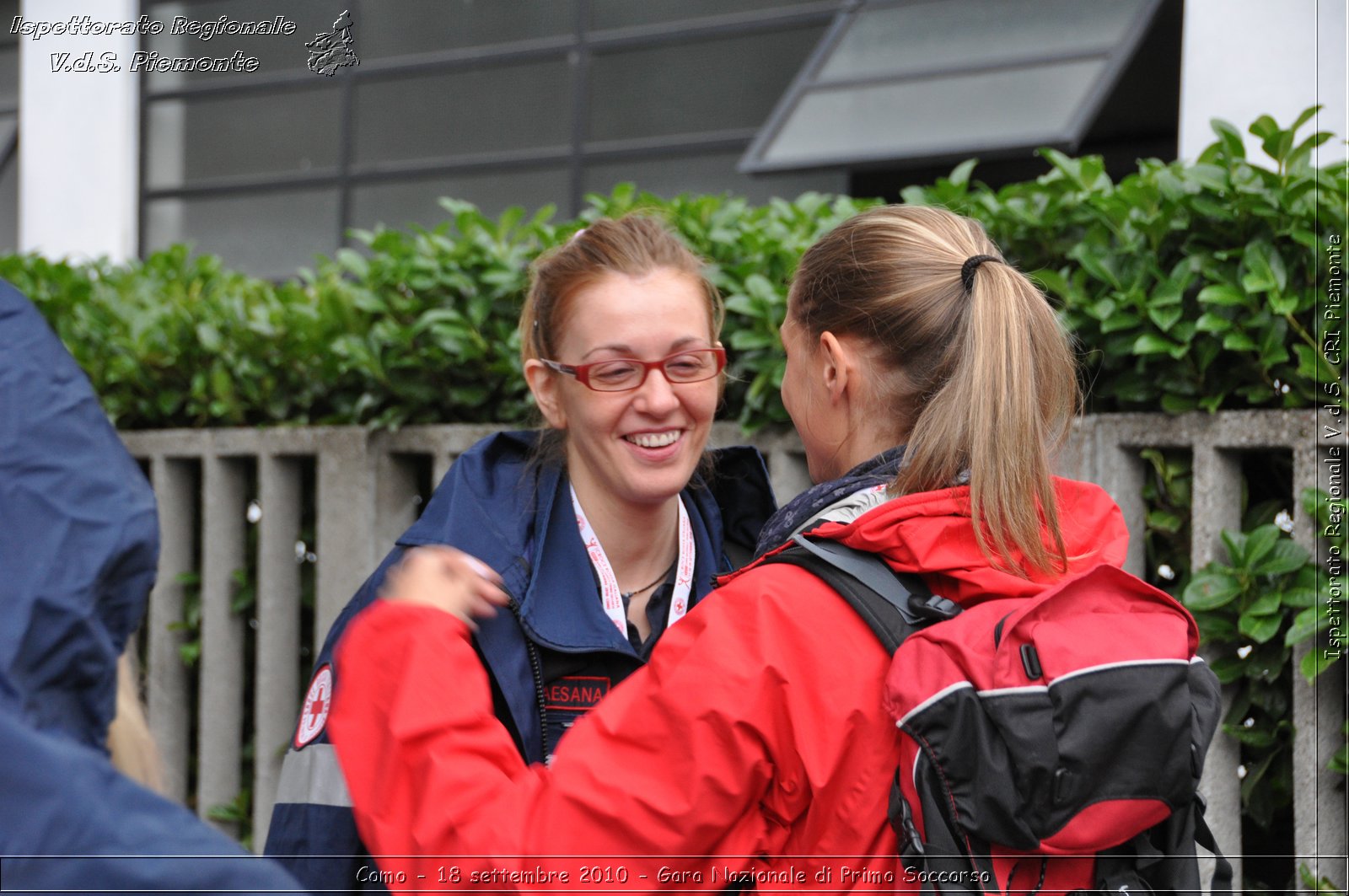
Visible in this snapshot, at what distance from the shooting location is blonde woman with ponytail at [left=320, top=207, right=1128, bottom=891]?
1.53 meters

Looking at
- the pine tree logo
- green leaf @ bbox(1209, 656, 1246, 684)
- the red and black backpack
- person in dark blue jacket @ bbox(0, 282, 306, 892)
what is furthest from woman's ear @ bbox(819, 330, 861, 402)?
the pine tree logo

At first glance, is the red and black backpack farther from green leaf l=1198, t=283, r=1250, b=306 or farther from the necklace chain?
green leaf l=1198, t=283, r=1250, b=306

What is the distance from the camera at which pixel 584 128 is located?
21.3 ft

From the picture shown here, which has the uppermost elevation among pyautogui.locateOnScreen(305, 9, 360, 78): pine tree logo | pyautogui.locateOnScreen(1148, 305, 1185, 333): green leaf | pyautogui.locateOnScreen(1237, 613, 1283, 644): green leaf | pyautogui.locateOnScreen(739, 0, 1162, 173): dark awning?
pyautogui.locateOnScreen(739, 0, 1162, 173): dark awning

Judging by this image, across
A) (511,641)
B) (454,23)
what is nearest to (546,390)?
(511,641)

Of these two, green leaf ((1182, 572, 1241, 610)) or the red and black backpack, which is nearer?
the red and black backpack

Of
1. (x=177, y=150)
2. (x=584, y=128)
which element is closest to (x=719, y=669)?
(x=584, y=128)

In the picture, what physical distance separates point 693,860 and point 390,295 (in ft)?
8.41

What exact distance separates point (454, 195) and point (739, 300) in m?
4.06

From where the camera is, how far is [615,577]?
7.65 feet

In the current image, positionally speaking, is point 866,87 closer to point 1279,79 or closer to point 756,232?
point 1279,79

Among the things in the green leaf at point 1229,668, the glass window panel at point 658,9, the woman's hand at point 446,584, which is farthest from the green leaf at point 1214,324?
the glass window panel at point 658,9

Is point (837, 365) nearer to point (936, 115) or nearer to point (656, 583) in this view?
point (656, 583)

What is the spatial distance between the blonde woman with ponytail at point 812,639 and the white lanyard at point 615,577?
352mm
